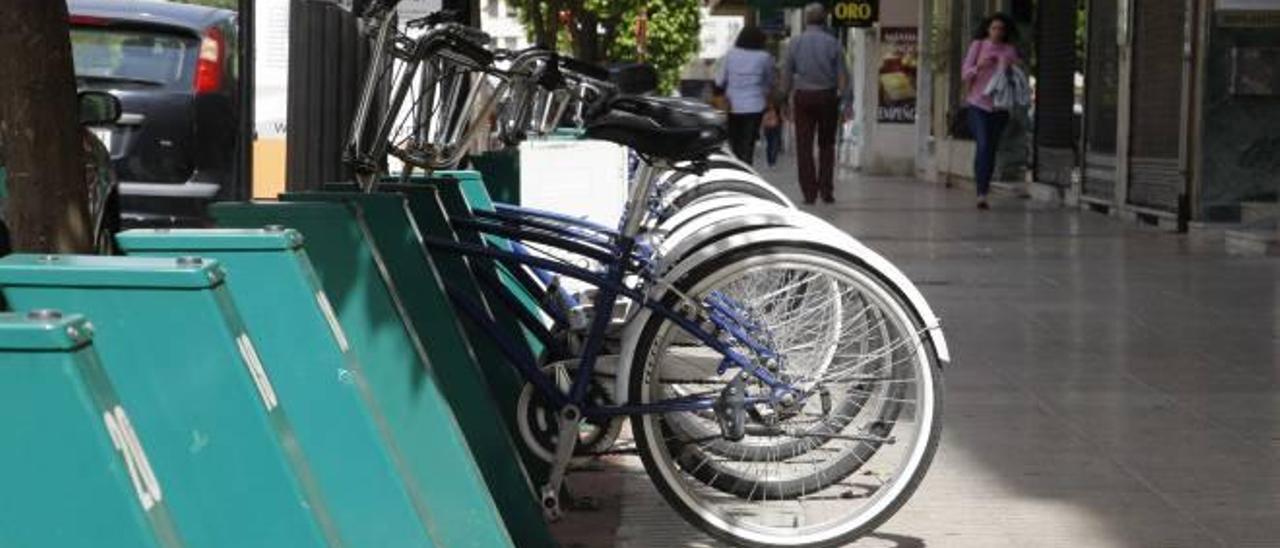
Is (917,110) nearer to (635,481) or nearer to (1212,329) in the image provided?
(1212,329)

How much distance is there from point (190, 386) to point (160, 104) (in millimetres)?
9111

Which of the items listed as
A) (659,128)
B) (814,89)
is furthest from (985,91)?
(659,128)

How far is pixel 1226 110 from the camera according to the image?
1608cm

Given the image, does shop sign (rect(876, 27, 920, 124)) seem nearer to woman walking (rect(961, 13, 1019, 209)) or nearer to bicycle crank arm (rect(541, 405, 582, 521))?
woman walking (rect(961, 13, 1019, 209))

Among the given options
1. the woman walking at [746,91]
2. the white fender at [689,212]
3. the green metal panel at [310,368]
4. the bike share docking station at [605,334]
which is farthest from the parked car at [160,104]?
the woman walking at [746,91]

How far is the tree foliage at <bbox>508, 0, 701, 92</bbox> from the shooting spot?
29.8 metres

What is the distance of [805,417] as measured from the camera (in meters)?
5.71

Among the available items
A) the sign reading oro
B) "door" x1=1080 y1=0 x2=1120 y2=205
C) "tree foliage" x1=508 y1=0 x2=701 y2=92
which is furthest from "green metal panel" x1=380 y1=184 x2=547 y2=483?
the sign reading oro

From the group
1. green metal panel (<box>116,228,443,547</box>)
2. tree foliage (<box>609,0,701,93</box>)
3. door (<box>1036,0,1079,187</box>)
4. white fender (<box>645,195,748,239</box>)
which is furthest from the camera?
tree foliage (<box>609,0,701,93</box>)

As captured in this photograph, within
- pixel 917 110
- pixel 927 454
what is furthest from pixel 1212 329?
pixel 917 110

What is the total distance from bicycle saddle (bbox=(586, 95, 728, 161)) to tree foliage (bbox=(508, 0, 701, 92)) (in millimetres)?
2048

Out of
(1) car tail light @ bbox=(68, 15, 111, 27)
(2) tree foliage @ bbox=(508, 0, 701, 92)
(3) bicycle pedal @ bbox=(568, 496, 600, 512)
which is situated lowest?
(3) bicycle pedal @ bbox=(568, 496, 600, 512)

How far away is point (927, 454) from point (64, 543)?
10.1 ft

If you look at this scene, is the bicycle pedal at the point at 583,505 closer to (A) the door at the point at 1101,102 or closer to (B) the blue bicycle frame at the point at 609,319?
(B) the blue bicycle frame at the point at 609,319
